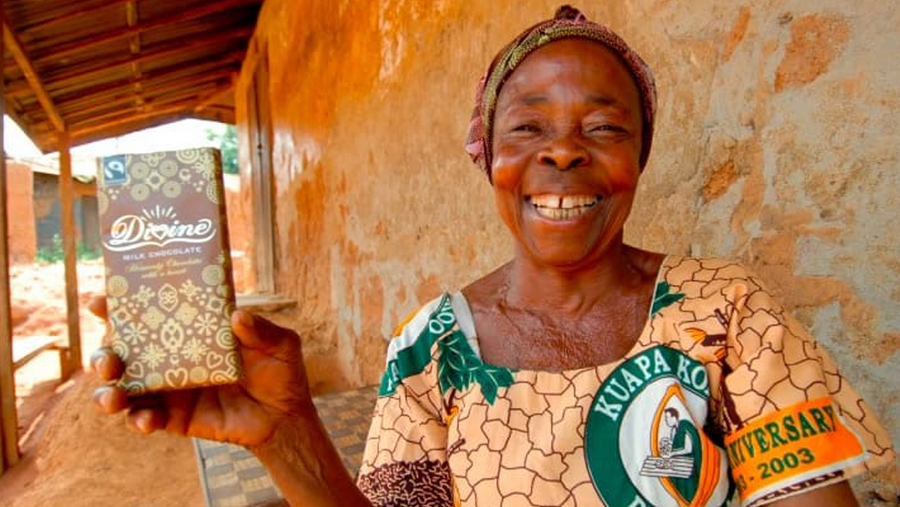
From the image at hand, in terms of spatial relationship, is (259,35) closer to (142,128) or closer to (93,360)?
(142,128)

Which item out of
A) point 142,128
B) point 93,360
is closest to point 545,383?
point 93,360

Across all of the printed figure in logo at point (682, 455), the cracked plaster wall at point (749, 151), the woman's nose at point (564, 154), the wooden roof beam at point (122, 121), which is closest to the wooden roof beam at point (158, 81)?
the wooden roof beam at point (122, 121)

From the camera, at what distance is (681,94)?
1491mm

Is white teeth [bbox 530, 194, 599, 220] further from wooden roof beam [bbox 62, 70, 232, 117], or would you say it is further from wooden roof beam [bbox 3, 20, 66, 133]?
wooden roof beam [bbox 62, 70, 232, 117]

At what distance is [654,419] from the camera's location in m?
0.89

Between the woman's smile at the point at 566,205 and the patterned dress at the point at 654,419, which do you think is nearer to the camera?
the patterned dress at the point at 654,419

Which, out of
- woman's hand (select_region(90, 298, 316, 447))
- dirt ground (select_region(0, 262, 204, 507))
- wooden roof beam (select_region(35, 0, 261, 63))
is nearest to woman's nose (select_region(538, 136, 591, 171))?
woman's hand (select_region(90, 298, 316, 447))

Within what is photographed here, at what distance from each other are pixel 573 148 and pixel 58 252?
804 inches

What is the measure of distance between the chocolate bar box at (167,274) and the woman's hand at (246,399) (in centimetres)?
3

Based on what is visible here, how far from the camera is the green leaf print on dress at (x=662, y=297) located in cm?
98

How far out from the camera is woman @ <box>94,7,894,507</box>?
32.6 inches

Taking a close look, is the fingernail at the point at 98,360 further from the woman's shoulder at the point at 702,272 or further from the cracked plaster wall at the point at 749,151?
the cracked plaster wall at the point at 749,151

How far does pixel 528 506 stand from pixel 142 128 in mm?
11237

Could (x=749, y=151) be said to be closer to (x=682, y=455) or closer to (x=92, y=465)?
(x=682, y=455)
